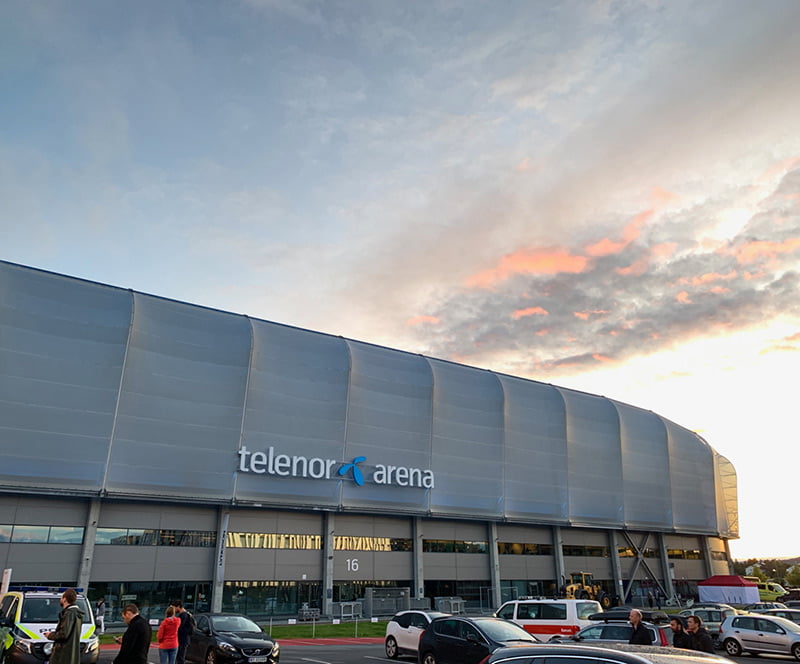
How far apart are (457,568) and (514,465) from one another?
31.8ft

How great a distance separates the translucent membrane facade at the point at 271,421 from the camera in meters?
37.0

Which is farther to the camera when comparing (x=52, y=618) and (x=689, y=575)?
(x=689, y=575)

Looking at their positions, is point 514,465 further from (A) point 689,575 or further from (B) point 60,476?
(B) point 60,476

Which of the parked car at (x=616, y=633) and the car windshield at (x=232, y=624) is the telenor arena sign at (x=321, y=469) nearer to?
the car windshield at (x=232, y=624)

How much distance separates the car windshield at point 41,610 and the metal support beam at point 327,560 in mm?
28970

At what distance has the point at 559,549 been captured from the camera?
58.8m

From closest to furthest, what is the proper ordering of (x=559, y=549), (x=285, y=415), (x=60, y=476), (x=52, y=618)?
(x=52, y=618), (x=60, y=476), (x=285, y=415), (x=559, y=549)

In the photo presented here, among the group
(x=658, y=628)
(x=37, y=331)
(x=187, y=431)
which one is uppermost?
(x=37, y=331)

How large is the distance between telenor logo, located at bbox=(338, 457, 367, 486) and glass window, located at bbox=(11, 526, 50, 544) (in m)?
18.2

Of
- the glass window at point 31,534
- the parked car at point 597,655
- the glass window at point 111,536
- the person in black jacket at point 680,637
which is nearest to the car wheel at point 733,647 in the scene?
the person in black jacket at point 680,637

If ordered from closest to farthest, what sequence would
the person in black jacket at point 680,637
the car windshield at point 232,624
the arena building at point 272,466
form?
the person in black jacket at point 680,637, the car windshield at point 232,624, the arena building at point 272,466

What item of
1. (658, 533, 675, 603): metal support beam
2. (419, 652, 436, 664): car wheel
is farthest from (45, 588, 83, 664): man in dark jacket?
(658, 533, 675, 603): metal support beam

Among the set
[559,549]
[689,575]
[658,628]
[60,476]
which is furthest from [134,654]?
[689,575]

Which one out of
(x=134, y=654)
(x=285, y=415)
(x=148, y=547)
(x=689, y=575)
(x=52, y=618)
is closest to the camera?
(x=134, y=654)
